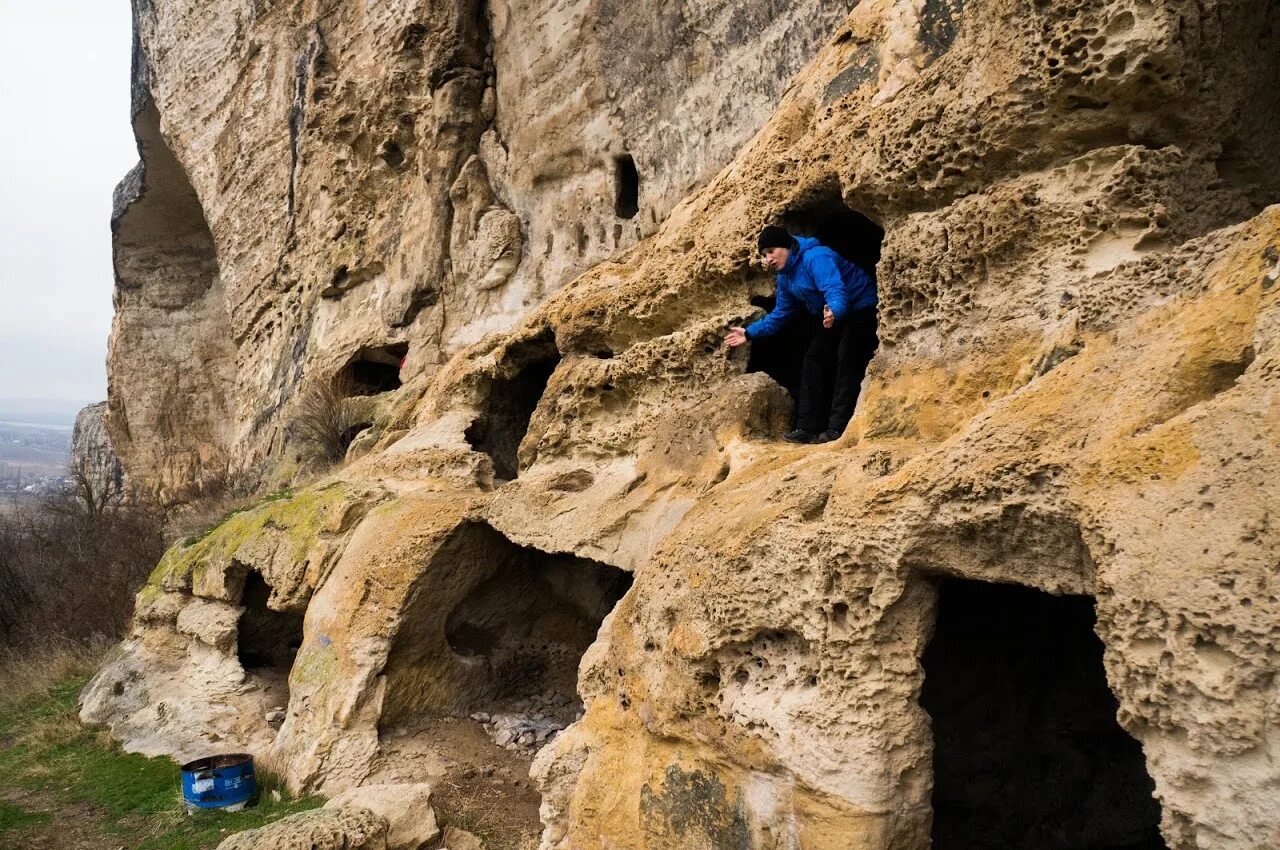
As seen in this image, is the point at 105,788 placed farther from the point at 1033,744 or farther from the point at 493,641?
the point at 1033,744

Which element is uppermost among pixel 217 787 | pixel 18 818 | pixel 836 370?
pixel 836 370

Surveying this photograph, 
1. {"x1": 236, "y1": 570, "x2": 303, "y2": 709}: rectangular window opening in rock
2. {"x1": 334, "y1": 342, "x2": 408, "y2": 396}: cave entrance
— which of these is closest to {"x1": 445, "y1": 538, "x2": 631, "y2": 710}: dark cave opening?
{"x1": 236, "y1": 570, "x2": 303, "y2": 709}: rectangular window opening in rock

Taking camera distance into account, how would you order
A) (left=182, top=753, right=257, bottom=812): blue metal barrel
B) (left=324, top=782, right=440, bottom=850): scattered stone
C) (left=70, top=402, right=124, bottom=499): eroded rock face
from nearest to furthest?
(left=324, top=782, right=440, bottom=850): scattered stone → (left=182, top=753, right=257, bottom=812): blue metal barrel → (left=70, top=402, right=124, bottom=499): eroded rock face

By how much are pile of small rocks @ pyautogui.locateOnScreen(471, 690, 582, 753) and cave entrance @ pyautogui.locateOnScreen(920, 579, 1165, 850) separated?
2503mm

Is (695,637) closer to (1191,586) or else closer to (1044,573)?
(1044,573)

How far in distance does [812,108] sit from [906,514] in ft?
9.86

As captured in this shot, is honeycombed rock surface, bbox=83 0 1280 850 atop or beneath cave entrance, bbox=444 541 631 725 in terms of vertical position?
atop

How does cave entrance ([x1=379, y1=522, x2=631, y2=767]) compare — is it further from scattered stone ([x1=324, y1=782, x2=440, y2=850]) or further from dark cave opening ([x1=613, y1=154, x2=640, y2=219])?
dark cave opening ([x1=613, y1=154, x2=640, y2=219])

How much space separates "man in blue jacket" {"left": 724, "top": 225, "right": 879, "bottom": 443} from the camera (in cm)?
455

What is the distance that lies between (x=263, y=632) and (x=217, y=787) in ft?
10.0

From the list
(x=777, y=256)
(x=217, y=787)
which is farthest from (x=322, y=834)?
(x=777, y=256)

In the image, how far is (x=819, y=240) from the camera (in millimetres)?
5332

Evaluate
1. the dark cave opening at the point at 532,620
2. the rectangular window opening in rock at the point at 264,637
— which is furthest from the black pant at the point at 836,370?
the rectangular window opening in rock at the point at 264,637

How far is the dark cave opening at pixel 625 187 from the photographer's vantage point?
32.7 feet
